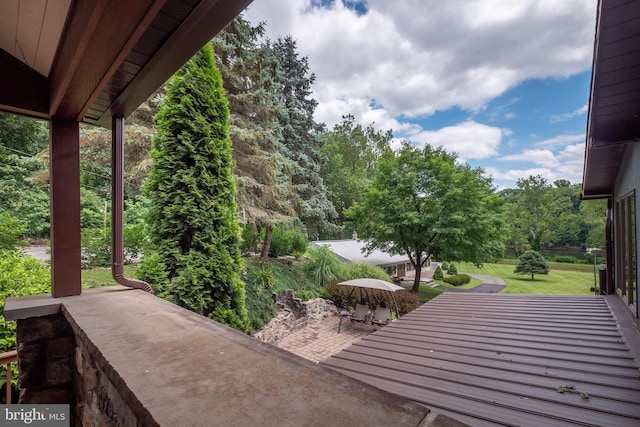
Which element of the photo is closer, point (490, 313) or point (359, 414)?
point (359, 414)

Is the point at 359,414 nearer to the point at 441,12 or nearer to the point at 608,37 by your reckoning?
the point at 608,37

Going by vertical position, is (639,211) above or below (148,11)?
below

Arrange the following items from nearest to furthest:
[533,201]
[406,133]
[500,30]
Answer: [500,30] < [406,133] < [533,201]

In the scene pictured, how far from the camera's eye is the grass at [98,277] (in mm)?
5070

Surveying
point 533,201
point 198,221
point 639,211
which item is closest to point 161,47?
point 198,221

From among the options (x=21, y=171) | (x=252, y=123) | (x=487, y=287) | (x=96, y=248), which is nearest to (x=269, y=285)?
(x=96, y=248)

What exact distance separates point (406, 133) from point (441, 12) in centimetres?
2092

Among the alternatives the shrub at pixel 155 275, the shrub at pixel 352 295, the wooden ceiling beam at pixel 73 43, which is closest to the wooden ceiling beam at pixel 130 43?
the wooden ceiling beam at pixel 73 43

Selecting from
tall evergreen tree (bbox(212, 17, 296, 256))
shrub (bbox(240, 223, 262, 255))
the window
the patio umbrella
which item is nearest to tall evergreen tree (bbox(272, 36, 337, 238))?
tall evergreen tree (bbox(212, 17, 296, 256))

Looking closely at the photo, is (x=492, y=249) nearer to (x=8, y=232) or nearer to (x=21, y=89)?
(x=21, y=89)

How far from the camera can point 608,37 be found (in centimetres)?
205

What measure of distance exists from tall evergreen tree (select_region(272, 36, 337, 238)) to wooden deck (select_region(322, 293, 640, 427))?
26.0 feet

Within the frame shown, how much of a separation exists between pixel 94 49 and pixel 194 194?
334 cm

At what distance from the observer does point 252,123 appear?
30.5 ft
